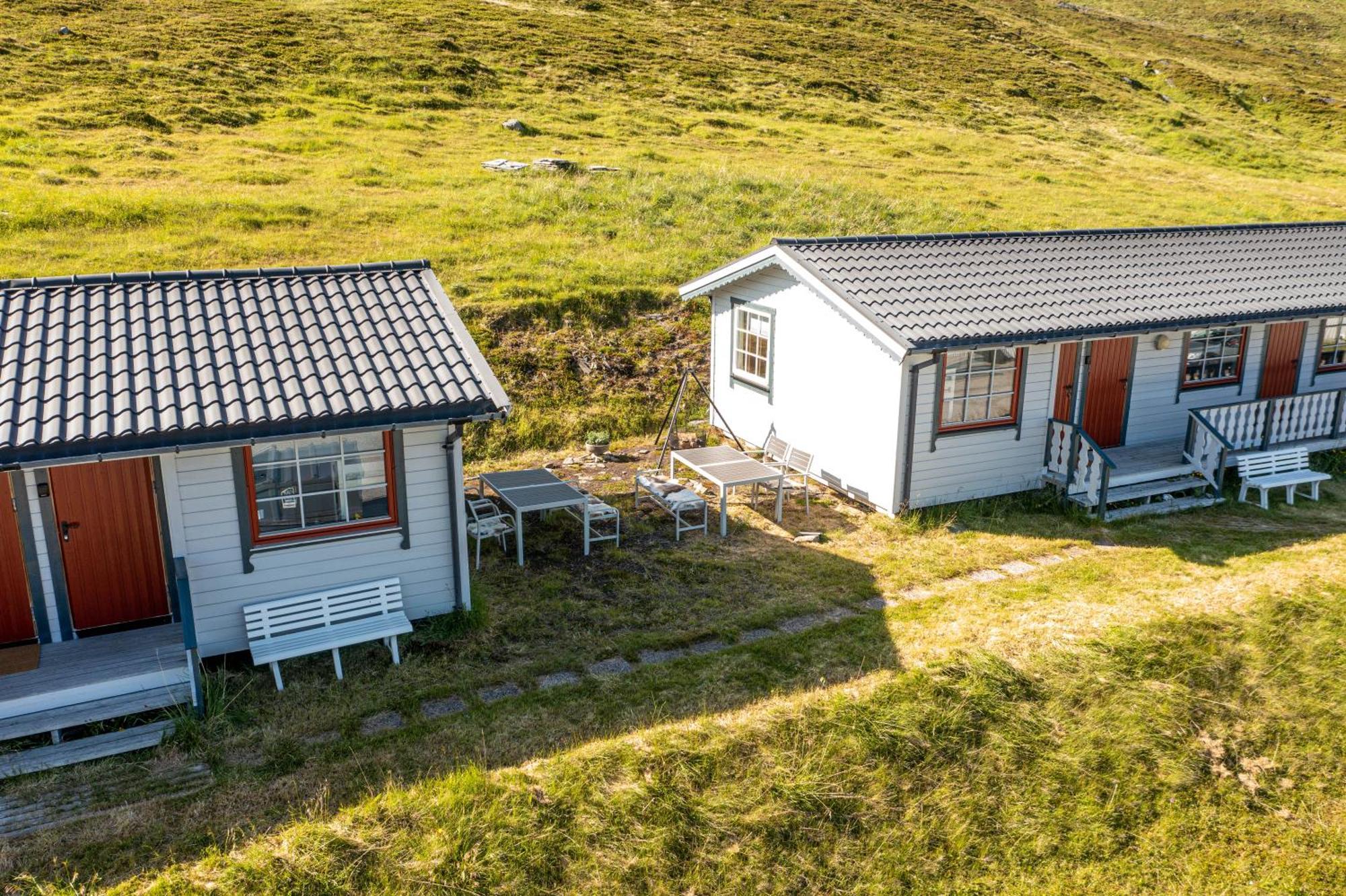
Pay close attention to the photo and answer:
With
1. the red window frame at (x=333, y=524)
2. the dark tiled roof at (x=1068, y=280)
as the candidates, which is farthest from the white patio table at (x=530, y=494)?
the dark tiled roof at (x=1068, y=280)

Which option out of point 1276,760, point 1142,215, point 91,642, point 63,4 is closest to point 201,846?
point 91,642

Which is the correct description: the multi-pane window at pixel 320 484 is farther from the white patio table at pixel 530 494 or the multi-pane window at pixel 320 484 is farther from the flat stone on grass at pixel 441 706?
the white patio table at pixel 530 494

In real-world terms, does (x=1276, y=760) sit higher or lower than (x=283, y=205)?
lower

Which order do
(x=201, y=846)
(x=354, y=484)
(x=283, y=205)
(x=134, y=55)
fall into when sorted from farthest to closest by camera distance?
(x=134, y=55), (x=283, y=205), (x=354, y=484), (x=201, y=846)

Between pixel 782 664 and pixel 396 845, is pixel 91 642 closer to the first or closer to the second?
pixel 396 845

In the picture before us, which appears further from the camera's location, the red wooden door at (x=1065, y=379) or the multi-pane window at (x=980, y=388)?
the red wooden door at (x=1065, y=379)

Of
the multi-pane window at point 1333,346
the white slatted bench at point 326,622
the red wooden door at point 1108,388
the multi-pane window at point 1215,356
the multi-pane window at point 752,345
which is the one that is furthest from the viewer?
the multi-pane window at point 1333,346
